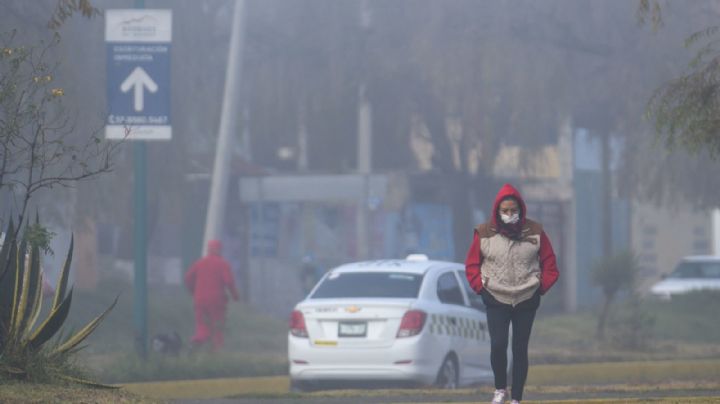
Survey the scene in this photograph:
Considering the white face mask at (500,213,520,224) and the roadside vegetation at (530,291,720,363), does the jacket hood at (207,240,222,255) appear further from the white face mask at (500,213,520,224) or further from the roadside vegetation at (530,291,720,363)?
the white face mask at (500,213,520,224)

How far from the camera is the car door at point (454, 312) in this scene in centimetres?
1495

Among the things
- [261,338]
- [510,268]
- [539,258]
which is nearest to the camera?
[510,268]

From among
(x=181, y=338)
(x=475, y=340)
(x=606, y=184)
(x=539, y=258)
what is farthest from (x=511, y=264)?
(x=606, y=184)

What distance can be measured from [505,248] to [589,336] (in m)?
15.0

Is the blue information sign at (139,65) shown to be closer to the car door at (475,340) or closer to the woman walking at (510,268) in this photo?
the car door at (475,340)

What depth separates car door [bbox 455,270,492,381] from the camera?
1543 centimetres

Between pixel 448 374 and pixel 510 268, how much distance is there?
5760 mm

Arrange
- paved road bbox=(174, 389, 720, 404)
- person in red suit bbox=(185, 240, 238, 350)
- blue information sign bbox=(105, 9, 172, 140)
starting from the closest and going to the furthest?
paved road bbox=(174, 389, 720, 404)
blue information sign bbox=(105, 9, 172, 140)
person in red suit bbox=(185, 240, 238, 350)

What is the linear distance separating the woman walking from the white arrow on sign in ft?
25.0

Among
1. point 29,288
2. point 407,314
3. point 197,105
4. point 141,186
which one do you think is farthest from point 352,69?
point 29,288

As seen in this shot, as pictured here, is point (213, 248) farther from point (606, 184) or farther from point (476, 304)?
point (606, 184)

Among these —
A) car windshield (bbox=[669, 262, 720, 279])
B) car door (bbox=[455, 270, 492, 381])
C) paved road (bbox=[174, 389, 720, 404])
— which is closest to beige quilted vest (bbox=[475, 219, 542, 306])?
paved road (bbox=[174, 389, 720, 404])

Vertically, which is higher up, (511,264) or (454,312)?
(511,264)

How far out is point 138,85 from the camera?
1619 centimetres
